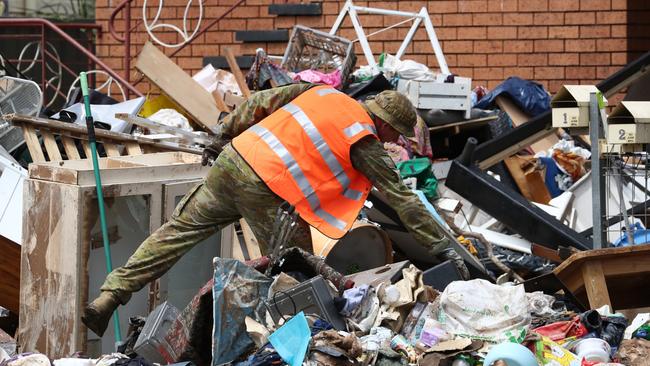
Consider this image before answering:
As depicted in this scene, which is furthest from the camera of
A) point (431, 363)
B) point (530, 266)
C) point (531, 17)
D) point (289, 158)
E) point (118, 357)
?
point (531, 17)

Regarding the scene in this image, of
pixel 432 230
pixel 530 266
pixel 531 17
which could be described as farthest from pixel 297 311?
pixel 531 17

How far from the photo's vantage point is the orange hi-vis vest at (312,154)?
6.12 metres

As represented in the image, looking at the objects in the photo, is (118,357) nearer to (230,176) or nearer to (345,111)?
(230,176)

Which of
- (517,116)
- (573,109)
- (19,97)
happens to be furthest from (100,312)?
(517,116)

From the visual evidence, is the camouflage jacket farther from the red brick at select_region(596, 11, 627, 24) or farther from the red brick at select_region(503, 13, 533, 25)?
the red brick at select_region(596, 11, 627, 24)

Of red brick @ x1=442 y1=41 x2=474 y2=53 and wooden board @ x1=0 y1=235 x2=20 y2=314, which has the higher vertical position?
red brick @ x1=442 y1=41 x2=474 y2=53

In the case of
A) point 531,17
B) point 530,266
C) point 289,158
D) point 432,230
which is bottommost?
point 530,266

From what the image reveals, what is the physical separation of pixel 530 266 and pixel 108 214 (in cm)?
296

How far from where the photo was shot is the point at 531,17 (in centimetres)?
1136

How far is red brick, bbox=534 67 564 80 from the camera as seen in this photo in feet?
37.3

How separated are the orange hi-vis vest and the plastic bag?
4.07m

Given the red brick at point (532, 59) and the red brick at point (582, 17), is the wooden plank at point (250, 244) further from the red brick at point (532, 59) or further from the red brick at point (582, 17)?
the red brick at point (582, 17)

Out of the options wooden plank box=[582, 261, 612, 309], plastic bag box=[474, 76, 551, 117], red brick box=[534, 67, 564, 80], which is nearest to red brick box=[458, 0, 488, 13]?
red brick box=[534, 67, 564, 80]

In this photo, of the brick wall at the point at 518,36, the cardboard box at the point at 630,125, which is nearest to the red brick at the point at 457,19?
the brick wall at the point at 518,36
